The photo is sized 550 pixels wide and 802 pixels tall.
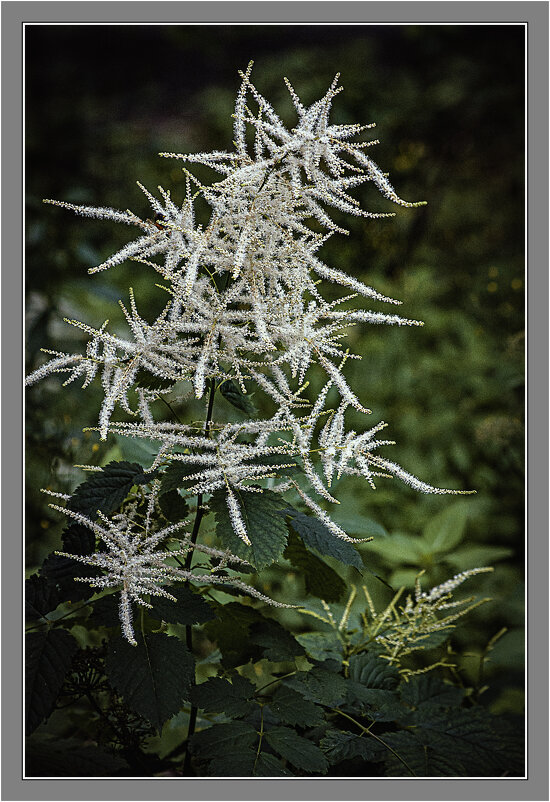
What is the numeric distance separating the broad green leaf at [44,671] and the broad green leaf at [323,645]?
30 centimetres

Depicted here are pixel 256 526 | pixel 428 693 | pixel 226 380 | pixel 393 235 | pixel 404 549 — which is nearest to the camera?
pixel 256 526

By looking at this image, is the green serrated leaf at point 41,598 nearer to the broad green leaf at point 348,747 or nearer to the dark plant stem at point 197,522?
the dark plant stem at point 197,522

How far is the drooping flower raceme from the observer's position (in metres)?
0.57

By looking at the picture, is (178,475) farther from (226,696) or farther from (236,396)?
(226,696)

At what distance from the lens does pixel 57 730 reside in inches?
29.4

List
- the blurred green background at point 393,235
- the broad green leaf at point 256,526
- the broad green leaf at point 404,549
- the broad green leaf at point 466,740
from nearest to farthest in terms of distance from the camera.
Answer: the broad green leaf at point 256,526, the broad green leaf at point 466,740, the broad green leaf at point 404,549, the blurred green background at point 393,235

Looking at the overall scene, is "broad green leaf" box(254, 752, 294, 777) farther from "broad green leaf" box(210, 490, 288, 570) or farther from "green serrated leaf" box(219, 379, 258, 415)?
"green serrated leaf" box(219, 379, 258, 415)

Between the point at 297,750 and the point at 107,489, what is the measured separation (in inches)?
10.7

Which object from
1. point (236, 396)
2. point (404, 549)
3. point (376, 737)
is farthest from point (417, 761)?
point (404, 549)

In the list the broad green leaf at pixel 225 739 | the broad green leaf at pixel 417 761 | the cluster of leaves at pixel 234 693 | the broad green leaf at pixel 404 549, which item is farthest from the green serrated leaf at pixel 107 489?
the broad green leaf at pixel 404 549

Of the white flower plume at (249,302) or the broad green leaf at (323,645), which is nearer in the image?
the white flower plume at (249,302)

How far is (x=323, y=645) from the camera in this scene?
831 mm

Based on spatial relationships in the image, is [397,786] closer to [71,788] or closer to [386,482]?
[71,788]

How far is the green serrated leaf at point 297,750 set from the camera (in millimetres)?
574
